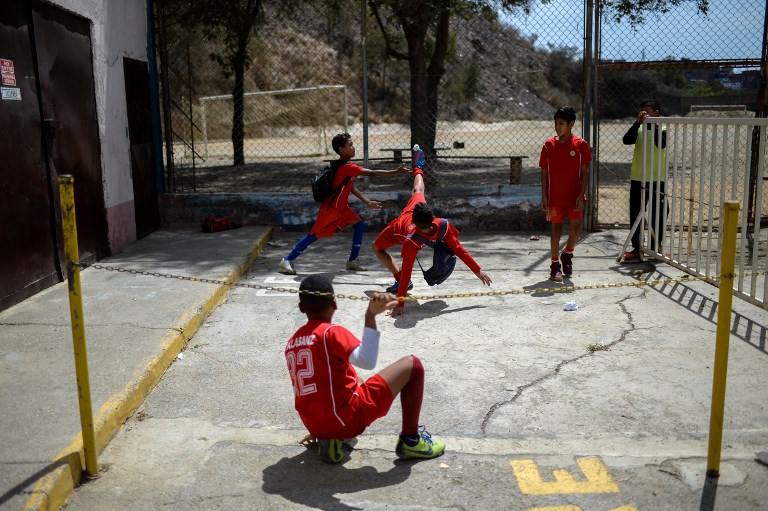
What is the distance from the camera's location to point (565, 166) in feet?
25.2

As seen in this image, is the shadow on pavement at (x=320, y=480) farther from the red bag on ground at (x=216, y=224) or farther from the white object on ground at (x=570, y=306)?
the red bag on ground at (x=216, y=224)

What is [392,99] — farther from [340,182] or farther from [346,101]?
[340,182]

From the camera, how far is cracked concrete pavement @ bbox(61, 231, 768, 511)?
12.0ft

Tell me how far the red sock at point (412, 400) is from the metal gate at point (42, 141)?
404 centimetres

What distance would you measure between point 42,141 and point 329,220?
2.90 meters

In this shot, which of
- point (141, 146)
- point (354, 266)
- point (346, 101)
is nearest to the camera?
point (354, 266)

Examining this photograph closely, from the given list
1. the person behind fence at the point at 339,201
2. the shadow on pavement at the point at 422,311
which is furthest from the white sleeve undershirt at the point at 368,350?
the person behind fence at the point at 339,201

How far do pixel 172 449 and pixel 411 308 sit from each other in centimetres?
315

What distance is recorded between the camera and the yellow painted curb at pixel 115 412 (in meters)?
3.48

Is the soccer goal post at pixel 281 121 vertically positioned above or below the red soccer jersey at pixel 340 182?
above

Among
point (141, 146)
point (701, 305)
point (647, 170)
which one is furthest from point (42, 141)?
point (701, 305)

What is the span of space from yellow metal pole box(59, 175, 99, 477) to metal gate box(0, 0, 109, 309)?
307cm

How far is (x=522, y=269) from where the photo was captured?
8344 mm

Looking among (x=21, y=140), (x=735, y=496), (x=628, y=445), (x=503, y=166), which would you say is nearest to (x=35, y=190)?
(x=21, y=140)
